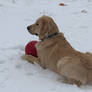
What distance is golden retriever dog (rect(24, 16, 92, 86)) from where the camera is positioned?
142 inches

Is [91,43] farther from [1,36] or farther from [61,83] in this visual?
[1,36]

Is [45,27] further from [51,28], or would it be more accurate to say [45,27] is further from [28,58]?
[28,58]

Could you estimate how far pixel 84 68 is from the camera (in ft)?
11.7

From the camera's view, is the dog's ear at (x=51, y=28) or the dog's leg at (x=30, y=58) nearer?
the dog's ear at (x=51, y=28)

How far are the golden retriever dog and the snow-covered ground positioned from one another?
0.16 metres

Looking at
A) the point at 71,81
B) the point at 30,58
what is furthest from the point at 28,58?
the point at 71,81

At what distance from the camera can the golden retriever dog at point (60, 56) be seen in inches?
142

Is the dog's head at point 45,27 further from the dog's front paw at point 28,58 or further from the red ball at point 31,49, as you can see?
the dog's front paw at point 28,58

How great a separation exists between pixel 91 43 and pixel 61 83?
200 cm

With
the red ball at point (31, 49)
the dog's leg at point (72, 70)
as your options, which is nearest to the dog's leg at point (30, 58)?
the red ball at point (31, 49)

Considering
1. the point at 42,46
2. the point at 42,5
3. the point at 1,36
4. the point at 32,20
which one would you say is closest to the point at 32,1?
the point at 42,5

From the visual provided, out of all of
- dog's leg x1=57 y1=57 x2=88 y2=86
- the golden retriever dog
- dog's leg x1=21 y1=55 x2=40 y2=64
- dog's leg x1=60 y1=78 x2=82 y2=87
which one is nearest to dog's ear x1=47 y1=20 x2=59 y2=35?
the golden retriever dog

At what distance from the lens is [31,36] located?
18.4 feet

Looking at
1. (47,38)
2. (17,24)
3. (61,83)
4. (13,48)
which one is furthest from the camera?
(17,24)
